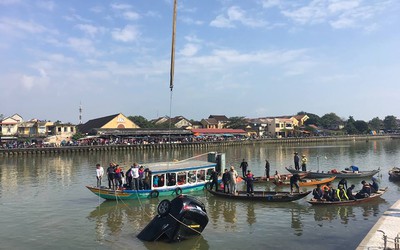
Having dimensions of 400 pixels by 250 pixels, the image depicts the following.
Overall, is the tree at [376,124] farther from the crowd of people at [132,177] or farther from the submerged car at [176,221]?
the submerged car at [176,221]

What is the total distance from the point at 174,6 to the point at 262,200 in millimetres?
11102

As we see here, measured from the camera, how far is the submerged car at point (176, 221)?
42.1ft

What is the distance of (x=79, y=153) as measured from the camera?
6275 cm

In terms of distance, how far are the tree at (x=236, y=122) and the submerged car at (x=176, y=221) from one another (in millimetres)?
101969

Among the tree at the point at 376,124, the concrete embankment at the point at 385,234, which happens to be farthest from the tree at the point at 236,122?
the concrete embankment at the point at 385,234

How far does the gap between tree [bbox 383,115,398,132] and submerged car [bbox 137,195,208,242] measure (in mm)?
154600

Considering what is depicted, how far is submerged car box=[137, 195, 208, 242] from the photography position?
12.8 m

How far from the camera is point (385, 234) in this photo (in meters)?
10.7

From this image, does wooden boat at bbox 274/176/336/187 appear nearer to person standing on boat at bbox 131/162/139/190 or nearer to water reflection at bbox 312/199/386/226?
water reflection at bbox 312/199/386/226

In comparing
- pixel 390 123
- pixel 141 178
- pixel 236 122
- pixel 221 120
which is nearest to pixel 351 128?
pixel 390 123

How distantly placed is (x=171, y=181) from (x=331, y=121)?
5254 inches

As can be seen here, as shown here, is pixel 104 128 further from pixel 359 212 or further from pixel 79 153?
pixel 359 212

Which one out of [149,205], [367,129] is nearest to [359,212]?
[149,205]

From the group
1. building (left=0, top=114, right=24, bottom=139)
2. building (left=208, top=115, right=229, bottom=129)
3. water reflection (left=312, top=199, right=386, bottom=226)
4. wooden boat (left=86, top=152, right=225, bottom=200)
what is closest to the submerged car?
water reflection (left=312, top=199, right=386, bottom=226)
